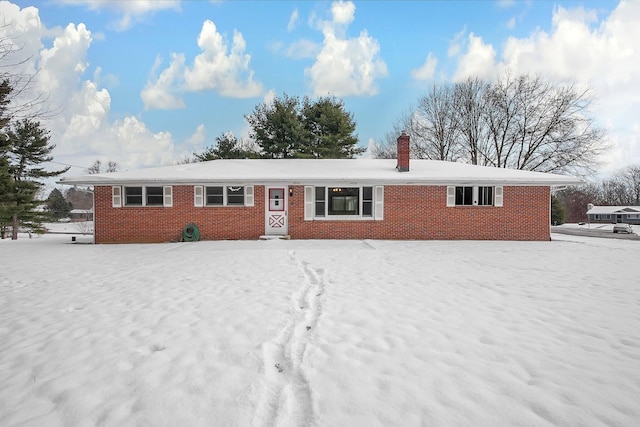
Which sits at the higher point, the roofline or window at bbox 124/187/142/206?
the roofline

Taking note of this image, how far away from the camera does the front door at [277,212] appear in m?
13.7

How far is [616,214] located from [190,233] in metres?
70.4

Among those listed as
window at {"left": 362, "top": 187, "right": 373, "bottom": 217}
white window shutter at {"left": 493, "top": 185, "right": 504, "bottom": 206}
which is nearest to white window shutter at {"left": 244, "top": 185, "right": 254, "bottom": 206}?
window at {"left": 362, "top": 187, "right": 373, "bottom": 217}

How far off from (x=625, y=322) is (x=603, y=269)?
4633mm

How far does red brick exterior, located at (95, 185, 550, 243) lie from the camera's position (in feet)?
44.2

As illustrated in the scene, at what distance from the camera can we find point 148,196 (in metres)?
13.5

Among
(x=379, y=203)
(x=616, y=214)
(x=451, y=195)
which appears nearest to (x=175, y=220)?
(x=379, y=203)

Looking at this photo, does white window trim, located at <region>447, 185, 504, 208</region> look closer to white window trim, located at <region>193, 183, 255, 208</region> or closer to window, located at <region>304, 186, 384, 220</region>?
window, located at <region>304, 186, 384, 220</region>

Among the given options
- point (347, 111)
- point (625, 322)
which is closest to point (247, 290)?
point (625, 322)

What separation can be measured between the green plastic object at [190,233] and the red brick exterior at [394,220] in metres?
0.17

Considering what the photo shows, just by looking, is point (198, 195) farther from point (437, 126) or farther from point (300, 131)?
point (437, 126)

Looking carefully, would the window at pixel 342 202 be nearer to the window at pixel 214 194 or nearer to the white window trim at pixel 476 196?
the white window trim at pixel 476 196

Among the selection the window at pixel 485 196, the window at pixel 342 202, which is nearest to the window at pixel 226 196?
the window at pixel 342 202

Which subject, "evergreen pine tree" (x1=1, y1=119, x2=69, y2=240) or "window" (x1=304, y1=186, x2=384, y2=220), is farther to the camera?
"evergreen pine tree" (x1=1, y1=119, x2=69, y2=240)
